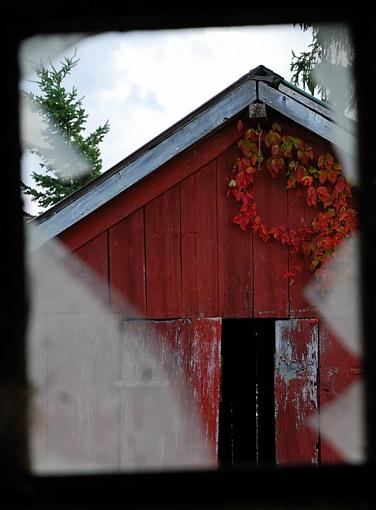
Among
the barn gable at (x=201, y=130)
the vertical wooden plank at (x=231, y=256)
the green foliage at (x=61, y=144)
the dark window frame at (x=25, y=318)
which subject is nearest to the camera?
the dark window frame at (x=25, y=318)

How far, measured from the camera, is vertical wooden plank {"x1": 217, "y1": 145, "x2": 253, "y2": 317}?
18.1ft

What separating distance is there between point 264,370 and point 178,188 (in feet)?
8.09

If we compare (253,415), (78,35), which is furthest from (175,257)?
(78,35)

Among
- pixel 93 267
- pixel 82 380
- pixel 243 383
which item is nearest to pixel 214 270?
pixel 93 267

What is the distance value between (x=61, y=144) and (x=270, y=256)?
18.9 m

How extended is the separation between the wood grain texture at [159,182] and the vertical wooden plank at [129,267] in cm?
8

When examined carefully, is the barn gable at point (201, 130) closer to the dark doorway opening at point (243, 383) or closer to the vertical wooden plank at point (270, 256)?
the vertical wooden plank at point (270, 256)

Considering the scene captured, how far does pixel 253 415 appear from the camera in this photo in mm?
7652

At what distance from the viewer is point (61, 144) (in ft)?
77.1

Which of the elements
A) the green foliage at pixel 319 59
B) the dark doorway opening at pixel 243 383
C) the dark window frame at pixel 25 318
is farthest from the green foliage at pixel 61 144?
the dark window frame at pixel 25 318

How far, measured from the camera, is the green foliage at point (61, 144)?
2186 centimetres

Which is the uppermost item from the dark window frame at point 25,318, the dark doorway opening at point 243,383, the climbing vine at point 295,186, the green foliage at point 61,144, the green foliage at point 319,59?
the green foliage at point 61,144

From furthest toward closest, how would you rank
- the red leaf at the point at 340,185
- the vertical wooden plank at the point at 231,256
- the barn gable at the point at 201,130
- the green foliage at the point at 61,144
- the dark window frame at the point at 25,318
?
the green foliage at the point at 61,144 → the vertical wooden plank at the point at 231,256 → the red leaf at the point at 340,185 → the barn gable at the point at 201,130 → the dark window frame at the point at 25,318

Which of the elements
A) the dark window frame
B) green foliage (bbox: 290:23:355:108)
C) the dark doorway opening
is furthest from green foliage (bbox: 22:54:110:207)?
the dark window frame
